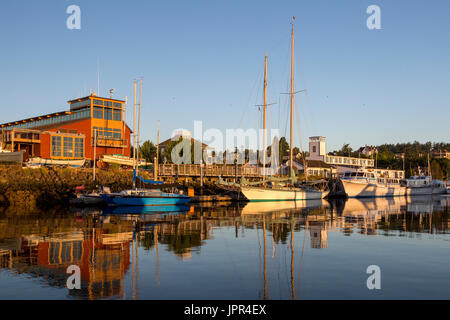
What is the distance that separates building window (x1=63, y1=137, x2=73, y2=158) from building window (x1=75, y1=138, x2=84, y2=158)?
0.79 meters

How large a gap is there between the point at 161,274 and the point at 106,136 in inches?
2303

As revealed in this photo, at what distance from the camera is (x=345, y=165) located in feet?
422

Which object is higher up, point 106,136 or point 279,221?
point 106,136

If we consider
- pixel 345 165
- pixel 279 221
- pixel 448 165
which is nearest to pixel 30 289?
pixel 279 221

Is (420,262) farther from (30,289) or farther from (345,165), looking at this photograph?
(345,165)

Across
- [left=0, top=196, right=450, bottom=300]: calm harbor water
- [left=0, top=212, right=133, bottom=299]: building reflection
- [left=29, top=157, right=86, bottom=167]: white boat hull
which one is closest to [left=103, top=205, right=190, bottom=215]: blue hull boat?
[left=0, top=196, right=450, bottom=300]: calm harbor water

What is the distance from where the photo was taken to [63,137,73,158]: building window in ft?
213

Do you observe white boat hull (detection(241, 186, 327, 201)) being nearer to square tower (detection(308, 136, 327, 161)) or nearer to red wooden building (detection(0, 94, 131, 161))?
red wooden building (detection(0, 94, 131, 161))

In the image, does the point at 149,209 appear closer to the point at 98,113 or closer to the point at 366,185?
the point at 98,113

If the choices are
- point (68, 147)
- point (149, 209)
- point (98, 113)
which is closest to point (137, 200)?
point (149, 209)

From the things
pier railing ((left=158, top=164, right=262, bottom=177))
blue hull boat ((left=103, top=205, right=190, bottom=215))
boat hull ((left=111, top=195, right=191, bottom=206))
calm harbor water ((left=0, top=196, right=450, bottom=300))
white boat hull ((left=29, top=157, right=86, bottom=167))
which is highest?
white boat hull ((left=29, top=157, right=86, bottom=167))

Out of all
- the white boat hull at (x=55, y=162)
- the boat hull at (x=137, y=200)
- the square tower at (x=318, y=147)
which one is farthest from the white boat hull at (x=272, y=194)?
the square tower at (x=318, y=147)
